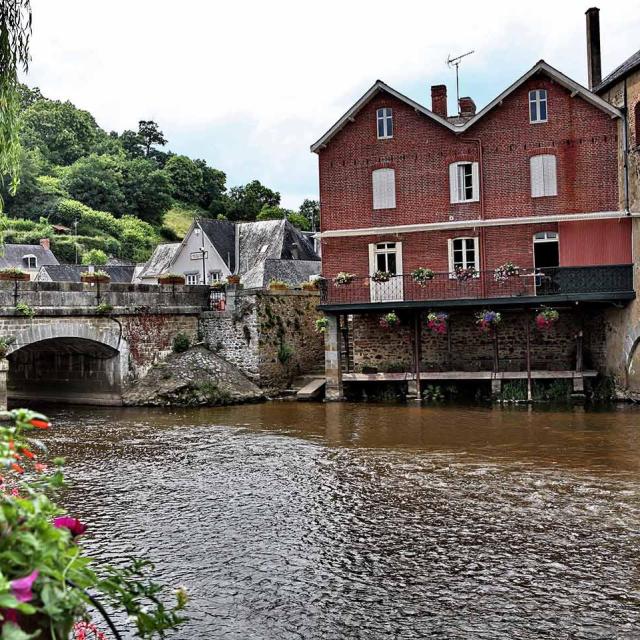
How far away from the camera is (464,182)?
21.3 metres

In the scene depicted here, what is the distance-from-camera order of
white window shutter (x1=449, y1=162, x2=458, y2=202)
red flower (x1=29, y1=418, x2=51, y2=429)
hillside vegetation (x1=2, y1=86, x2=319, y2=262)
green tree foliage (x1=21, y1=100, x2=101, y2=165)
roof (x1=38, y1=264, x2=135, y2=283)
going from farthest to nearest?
green tree foliage (x1=21, y1=100, x2=101, y2=165) → hillside vegetation (x1=2, y1=86, x2=319, y2=262) → roof (x1=38, y1=264, x2=135, y2=283) → white window shutter (x1=449, y1=162, x2=458, y2=202) → red flower (x1=29, y1=418, x2=51, y2=429)

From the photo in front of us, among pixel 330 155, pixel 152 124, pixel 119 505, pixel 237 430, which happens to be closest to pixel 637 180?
pixel 330 155

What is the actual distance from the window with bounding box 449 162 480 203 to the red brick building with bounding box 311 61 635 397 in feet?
0.10

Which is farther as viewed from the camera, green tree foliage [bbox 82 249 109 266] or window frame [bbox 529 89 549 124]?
green tree foliage [bbox 82 249 109 266]

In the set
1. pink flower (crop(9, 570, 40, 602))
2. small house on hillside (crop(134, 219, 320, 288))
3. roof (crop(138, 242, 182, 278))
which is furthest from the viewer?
roof (crop(138, 242, 182, 278))

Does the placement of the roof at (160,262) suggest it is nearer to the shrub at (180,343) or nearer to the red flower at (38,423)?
the shrub at (180,343)

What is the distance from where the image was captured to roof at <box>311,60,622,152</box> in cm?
1981

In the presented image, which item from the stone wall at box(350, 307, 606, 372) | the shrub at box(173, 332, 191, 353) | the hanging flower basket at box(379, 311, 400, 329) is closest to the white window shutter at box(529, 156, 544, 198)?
the stone wall at box(350, 307, 606, 372)

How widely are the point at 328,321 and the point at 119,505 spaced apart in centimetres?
1230

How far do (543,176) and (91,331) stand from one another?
13.4 meters

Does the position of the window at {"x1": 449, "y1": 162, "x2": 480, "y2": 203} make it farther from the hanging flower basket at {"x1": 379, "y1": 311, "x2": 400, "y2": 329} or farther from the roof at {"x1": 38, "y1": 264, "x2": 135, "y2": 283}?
the roof at {"x1": 38, "y1": 264, "x2": 135, "y2": 283}

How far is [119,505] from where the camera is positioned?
10125 mm

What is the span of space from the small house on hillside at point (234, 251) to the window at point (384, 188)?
1768 cm

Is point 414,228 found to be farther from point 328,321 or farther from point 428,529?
point 428,529
